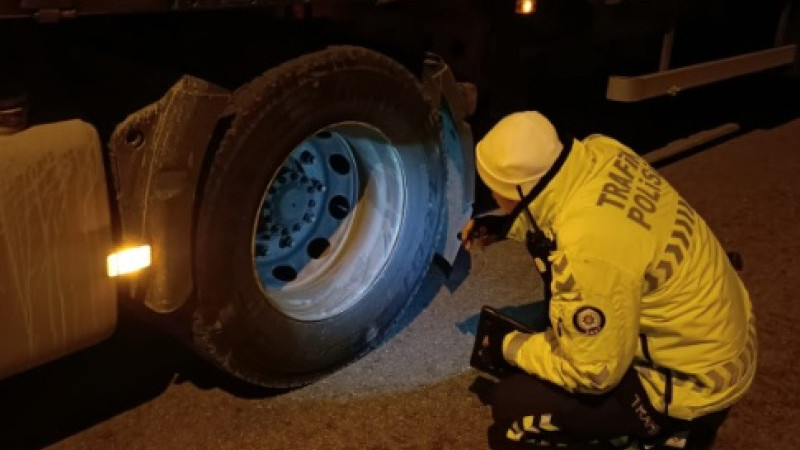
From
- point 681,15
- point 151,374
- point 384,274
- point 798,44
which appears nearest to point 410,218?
point 384,274

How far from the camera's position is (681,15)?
5633mm

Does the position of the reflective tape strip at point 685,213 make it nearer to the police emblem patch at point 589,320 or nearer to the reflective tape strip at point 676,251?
the reflective tape strip at point 676,251

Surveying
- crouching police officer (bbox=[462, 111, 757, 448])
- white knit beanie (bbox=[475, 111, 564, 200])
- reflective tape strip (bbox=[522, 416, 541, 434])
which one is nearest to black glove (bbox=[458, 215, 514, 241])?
crouching police officer (bbox=[462, 111, 757, 448])

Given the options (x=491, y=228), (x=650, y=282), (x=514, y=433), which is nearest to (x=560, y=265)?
(x=650, y=282)

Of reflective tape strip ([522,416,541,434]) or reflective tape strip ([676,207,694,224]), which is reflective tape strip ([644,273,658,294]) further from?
reflective tape strip ([522,416,541,434])

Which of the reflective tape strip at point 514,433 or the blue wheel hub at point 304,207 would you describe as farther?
the blue wheel hub at point 304,207

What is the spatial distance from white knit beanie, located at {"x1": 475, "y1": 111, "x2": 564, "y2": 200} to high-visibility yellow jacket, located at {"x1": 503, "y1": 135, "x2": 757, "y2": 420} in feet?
0.21

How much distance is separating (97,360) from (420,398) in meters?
1.27

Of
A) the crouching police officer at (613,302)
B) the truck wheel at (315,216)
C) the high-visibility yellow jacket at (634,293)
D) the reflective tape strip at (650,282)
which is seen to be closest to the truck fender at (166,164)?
the truck wheel at (315,216)

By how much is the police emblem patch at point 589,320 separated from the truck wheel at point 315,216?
3.59 ft

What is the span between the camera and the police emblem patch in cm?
249

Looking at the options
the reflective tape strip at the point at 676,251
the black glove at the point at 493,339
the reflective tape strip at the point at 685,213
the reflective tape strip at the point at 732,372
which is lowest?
the black glove at the point at 493,339

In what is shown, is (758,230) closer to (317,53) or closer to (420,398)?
(420,398)

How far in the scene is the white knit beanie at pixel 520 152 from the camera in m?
2.54
